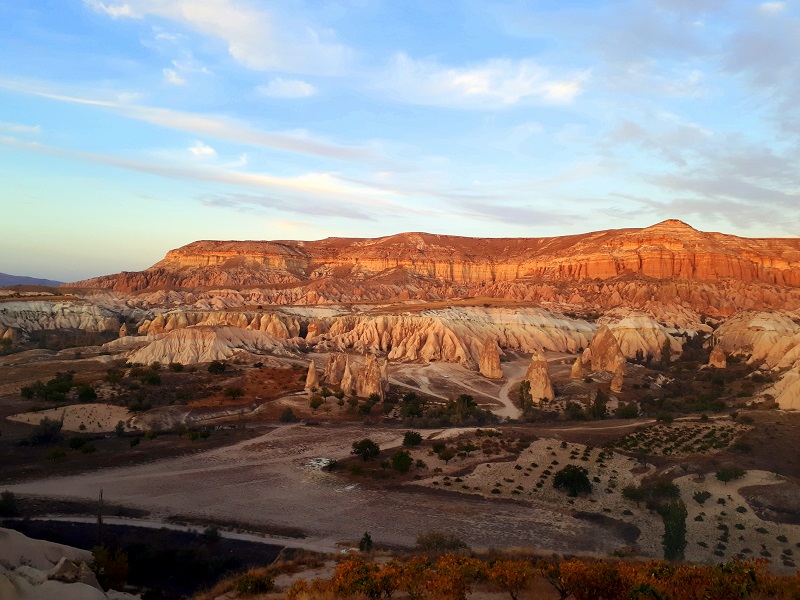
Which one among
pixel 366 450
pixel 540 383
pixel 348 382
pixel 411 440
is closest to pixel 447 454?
pixel 411 440

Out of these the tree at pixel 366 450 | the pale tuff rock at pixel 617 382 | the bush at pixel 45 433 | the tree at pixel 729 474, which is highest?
the pale tuff rock at pixel 617 382

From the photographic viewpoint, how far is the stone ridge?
3674 inches

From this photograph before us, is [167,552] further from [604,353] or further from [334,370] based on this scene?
[604,353]

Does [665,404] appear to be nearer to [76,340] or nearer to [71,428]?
[71,428]

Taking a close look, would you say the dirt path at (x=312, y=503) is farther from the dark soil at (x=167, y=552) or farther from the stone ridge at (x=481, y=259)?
the stone ridge at (x=481, y=259)

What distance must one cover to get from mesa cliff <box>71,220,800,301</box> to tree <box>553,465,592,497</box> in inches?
3040

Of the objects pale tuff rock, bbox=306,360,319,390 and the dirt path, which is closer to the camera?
the dirt path

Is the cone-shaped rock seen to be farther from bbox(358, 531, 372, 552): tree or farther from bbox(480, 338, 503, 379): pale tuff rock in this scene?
bbox(358, 531, 372, 552): tree

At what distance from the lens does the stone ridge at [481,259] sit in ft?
306

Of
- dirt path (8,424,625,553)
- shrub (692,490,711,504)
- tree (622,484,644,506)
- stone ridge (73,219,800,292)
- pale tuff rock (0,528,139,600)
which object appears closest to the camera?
pale tuff rock (0,528,139,600)

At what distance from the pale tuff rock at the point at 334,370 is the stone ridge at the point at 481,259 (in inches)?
2608

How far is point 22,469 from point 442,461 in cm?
1751

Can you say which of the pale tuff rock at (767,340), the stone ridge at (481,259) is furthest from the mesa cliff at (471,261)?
the pale tuff rock at (767,340)

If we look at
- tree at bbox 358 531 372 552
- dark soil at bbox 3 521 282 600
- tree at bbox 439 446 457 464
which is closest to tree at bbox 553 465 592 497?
tree at bbox 439 446 457 464
